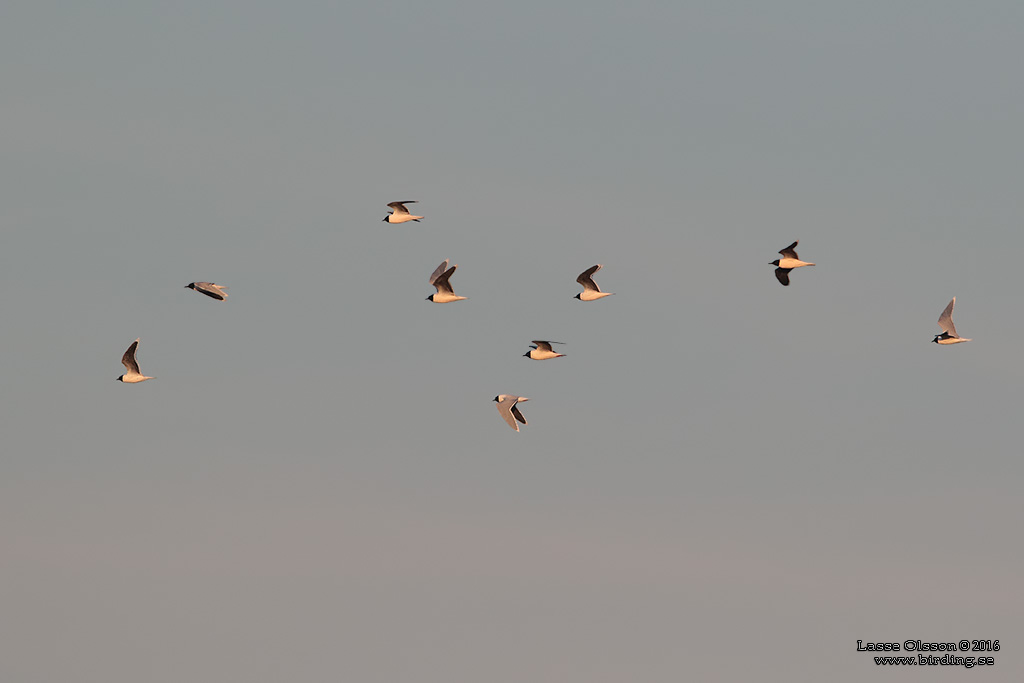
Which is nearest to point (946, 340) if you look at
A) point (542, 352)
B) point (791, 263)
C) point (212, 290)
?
point (791, 263)

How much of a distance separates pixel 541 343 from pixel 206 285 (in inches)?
842

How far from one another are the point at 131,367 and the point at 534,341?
971 inches

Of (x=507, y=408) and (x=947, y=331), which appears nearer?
(x=507, y=408)

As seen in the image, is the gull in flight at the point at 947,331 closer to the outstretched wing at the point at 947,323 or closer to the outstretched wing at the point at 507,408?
the outstretched wing at the point at 947,323

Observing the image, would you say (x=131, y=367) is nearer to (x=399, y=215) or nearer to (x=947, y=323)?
(x=399, y=215)

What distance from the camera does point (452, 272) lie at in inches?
3612

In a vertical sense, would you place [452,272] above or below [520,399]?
above

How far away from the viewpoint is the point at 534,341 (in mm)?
90750

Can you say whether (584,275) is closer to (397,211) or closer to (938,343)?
(397,211)

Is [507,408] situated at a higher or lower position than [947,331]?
lower

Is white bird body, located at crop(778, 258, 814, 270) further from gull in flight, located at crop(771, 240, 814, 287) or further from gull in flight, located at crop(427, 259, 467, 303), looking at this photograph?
gull in flight, located at crop(427, 259, 467, 303)

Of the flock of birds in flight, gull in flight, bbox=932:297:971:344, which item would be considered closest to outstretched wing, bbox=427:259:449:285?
the flock of birds in flight

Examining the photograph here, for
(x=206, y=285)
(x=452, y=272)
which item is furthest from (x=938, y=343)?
(x=206, y=285)

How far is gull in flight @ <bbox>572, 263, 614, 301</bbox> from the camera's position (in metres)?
90.4
